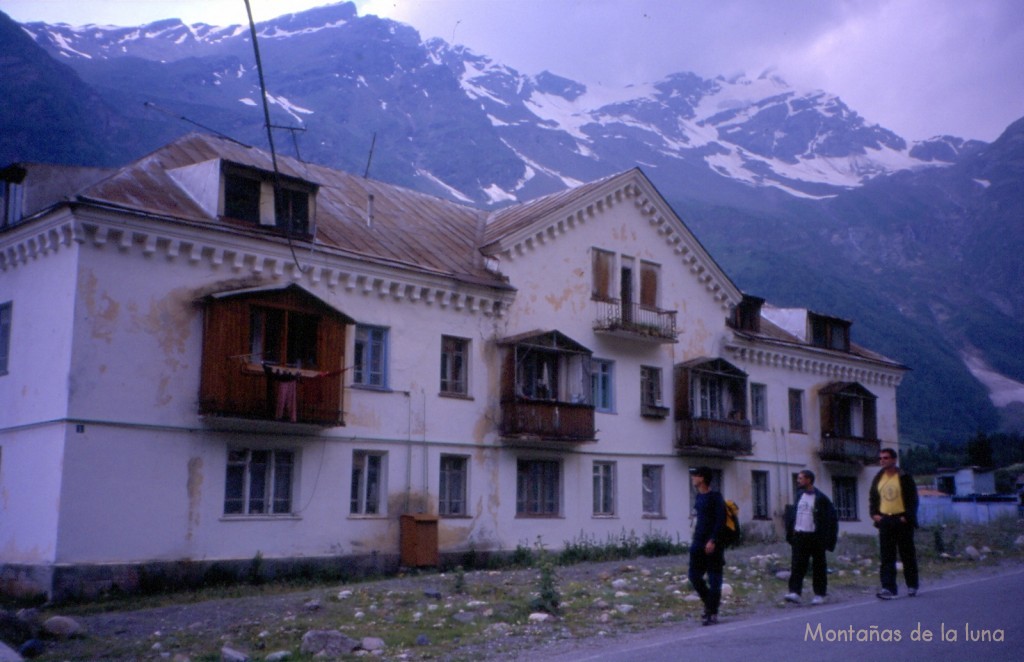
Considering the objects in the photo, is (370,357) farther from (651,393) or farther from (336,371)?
(651,393)

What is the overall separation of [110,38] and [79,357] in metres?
192

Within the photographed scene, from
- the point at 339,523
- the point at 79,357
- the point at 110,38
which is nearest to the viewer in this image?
the point at 79,357

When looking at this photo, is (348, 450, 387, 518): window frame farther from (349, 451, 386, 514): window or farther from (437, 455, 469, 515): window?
(437, 455, 469, 515): window

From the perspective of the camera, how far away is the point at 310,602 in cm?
1522

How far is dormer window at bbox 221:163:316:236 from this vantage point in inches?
851

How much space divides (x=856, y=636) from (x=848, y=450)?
89.3 feet

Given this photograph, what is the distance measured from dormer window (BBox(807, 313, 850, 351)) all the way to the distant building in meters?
4.77

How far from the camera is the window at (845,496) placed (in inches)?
1448

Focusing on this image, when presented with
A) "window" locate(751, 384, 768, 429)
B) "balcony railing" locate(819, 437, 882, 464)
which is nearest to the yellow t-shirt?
"window" locate(751, 384, 768, 429)

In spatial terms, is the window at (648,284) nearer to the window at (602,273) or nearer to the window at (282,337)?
the window at (602,273)

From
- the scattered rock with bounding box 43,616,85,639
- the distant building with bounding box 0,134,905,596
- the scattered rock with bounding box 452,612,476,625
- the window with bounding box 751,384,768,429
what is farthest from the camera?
the window with bounding box 751,384,768,429

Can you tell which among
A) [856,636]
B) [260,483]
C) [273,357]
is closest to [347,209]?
[273,357]

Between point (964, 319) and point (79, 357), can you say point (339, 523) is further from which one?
point (964, 319)

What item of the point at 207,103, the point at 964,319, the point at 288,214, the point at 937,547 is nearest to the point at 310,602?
the point at 288,214
